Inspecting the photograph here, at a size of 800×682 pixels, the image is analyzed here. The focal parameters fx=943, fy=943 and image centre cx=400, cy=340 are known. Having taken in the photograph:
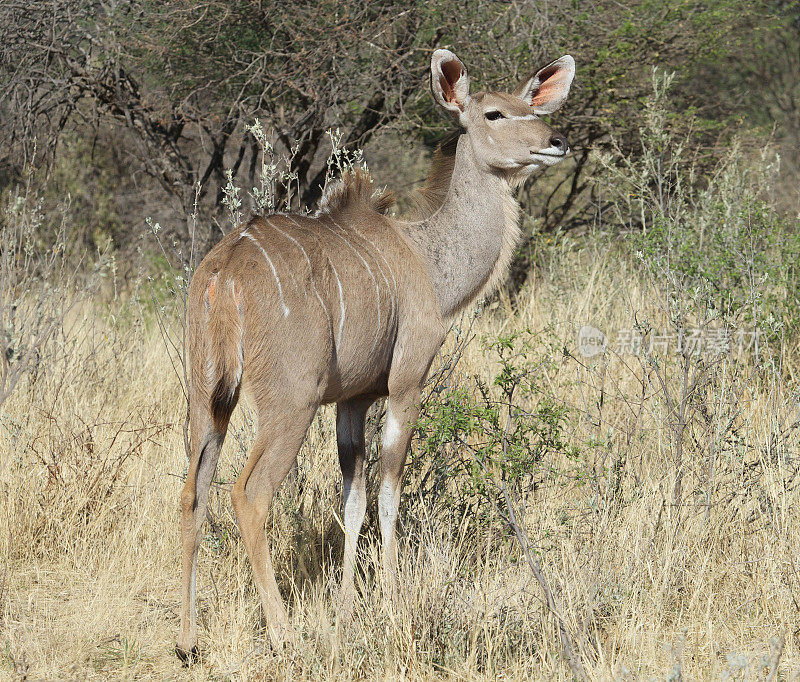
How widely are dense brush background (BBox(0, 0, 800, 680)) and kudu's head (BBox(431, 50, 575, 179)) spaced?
71 cm

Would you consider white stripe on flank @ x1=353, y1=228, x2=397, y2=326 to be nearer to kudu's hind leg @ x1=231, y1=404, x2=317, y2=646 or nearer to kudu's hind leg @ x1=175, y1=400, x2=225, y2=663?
kudu's hind leg @ x1=231, y1=404, x2=317, y2=646

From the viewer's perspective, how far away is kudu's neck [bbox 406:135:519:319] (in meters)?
3.83

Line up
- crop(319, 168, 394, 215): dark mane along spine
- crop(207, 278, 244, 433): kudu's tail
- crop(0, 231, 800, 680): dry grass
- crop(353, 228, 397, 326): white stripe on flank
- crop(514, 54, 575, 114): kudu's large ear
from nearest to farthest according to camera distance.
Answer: crop(207, 278, 244, 433): kudu's tail, crop(0, 231, 800, 680): dry grass, crop(353, 228, 397, 326): white stripe on flank, crop(319, 168, 394, 215): dark mane along spine, crop(514, 54, 575, 114): kudu's large ear

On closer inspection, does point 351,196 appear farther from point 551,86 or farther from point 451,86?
point 551,86

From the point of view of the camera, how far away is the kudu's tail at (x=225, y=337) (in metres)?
2.96

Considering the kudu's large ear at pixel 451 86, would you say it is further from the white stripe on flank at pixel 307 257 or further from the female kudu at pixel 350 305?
the white stripe on flank at pixel 307 257

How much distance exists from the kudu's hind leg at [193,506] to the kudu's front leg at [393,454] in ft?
2.29

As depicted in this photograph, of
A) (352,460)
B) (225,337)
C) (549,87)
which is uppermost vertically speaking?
(549,87)

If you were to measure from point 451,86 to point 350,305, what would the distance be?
52.6 inches

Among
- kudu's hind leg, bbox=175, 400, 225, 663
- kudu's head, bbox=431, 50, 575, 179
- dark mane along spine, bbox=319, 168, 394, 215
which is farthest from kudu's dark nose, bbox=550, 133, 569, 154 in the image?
kudu's hind leg, bbox=175, 400, 225, 663

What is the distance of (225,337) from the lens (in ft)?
9.74

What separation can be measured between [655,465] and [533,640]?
1503 mm

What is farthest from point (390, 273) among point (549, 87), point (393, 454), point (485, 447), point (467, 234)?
point (549, 87)

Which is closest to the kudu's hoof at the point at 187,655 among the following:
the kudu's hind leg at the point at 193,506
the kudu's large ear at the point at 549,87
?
the kudu's hind leg at the point at 193,506
